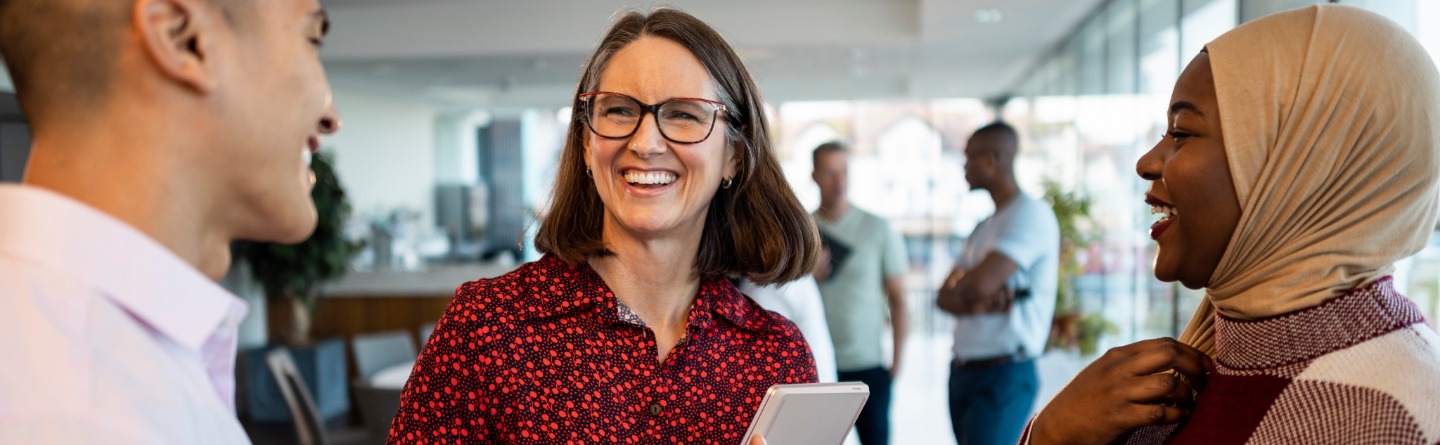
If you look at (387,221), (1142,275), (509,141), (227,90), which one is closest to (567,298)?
(227,90)

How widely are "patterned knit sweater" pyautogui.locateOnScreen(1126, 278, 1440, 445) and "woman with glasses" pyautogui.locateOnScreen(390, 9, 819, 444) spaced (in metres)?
0.71

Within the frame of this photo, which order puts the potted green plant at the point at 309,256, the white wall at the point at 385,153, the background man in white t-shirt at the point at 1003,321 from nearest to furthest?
the background man in white t-shirt at the point at 1003,321 → the potted green plant at the point at 309,256 → the white wall at the point at 385,153

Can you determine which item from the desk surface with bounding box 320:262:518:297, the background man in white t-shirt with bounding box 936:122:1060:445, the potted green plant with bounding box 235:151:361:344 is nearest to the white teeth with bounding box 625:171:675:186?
the background man in white t-shirt with bounding box 936:122:1060:445

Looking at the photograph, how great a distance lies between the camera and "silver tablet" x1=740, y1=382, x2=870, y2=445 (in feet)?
4.34

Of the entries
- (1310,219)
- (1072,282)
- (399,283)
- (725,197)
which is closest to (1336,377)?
(1310,219)

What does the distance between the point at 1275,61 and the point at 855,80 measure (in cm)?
1011

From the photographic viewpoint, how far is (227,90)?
735 millimetres

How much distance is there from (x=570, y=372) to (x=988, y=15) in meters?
5.78

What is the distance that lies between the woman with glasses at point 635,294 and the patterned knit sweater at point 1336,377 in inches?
27.8

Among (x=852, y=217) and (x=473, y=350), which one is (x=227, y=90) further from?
(x=852, y=217)

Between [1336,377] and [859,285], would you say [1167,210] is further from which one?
[859,285]

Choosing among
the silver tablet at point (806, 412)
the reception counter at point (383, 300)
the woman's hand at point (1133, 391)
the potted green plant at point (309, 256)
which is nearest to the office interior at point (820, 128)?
the reception counter at point (383, 300)

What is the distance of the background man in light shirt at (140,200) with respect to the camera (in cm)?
61

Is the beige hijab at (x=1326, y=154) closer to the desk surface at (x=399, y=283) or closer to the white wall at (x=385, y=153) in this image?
the desk surface at (x=399, y=283)
